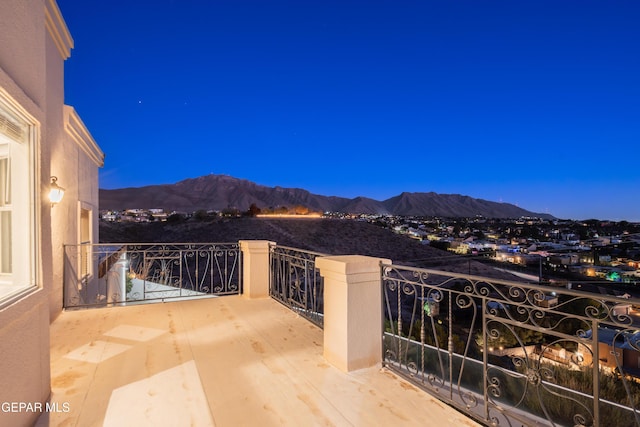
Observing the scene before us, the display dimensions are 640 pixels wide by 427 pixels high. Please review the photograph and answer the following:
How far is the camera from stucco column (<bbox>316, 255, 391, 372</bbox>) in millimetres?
3246

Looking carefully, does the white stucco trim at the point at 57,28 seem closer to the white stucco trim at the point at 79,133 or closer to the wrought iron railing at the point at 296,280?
the white stucco trim at the point at 79,133

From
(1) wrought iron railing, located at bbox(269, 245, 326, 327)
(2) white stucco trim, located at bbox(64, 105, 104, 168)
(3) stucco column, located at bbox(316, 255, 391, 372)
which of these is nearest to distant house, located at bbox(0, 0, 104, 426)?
(3) stucco column, located at bbox(316, 255, 391, 372)

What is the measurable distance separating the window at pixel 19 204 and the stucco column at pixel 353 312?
2531mm

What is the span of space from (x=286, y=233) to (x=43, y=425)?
3538 centimetres

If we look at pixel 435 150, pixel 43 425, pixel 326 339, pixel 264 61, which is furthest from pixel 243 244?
pixel 435 150

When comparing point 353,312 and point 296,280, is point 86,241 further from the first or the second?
point 353,312

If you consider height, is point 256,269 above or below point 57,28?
below

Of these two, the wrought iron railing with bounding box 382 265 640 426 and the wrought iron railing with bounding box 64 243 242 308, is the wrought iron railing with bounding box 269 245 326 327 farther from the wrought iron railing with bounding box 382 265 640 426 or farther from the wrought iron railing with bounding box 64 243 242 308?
the wrought iron railing with bounding box 382 265 640 426

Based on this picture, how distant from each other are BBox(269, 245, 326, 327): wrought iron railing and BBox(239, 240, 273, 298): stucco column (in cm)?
13

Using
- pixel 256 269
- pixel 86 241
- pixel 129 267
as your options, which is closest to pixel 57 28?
pixel 86 241

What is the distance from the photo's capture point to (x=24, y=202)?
2.37 meters

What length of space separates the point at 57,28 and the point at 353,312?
6.87 metres

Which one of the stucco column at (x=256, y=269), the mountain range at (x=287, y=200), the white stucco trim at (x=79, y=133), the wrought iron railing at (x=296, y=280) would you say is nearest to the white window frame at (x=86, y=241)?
the white stucco trim at (x=79, y=133)

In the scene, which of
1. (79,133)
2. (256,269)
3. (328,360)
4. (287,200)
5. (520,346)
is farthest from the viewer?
(287,200)
